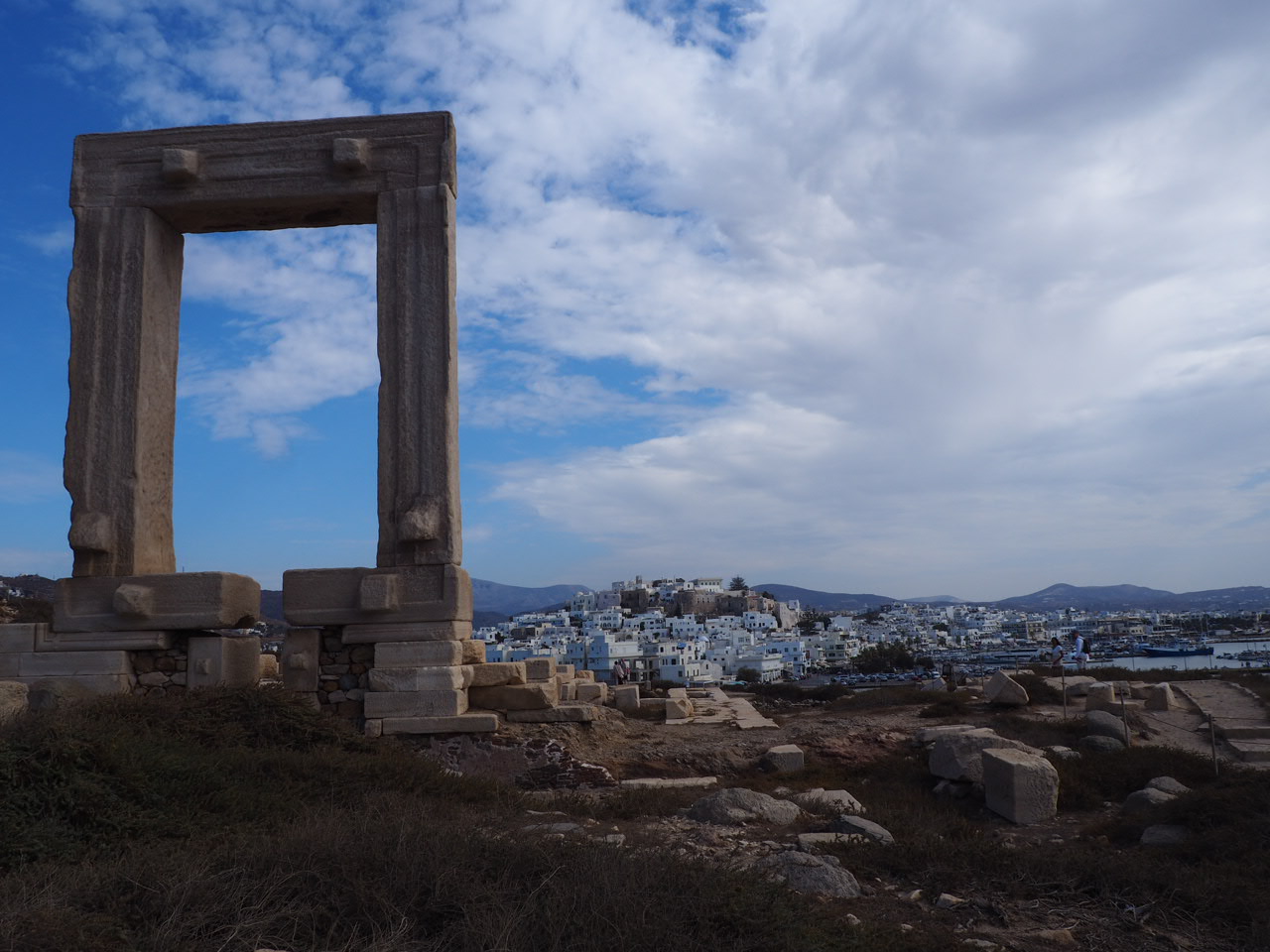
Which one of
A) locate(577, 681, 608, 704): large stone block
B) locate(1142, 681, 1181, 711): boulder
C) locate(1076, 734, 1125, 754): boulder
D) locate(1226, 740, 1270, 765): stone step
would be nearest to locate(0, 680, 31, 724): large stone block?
locate(577, 681, 608, 704): large stone block

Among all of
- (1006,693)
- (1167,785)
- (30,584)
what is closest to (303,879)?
(1167,785)

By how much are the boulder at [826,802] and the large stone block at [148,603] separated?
19.6 ft

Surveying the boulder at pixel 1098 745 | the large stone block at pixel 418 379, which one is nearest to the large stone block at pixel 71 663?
the large stone block at pixel 418 379

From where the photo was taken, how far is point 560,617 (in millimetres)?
65812

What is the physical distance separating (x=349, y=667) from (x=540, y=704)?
203 centimetres

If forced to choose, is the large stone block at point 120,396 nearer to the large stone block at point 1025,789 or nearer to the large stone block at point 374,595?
the large stone block at point 374,595

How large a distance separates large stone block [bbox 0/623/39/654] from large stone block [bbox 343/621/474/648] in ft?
10.7

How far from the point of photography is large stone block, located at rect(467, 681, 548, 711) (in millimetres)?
9992

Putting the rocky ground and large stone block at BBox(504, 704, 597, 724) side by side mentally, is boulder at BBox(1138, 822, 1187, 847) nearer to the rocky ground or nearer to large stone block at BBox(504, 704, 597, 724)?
the rocky ground

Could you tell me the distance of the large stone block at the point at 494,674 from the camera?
10156 millimetres

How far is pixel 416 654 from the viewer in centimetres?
948

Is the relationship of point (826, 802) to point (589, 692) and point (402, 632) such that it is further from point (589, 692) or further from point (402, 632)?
point (589, 692)

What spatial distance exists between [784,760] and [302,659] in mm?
5179

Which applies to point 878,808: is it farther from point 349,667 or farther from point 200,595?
point 200,595
